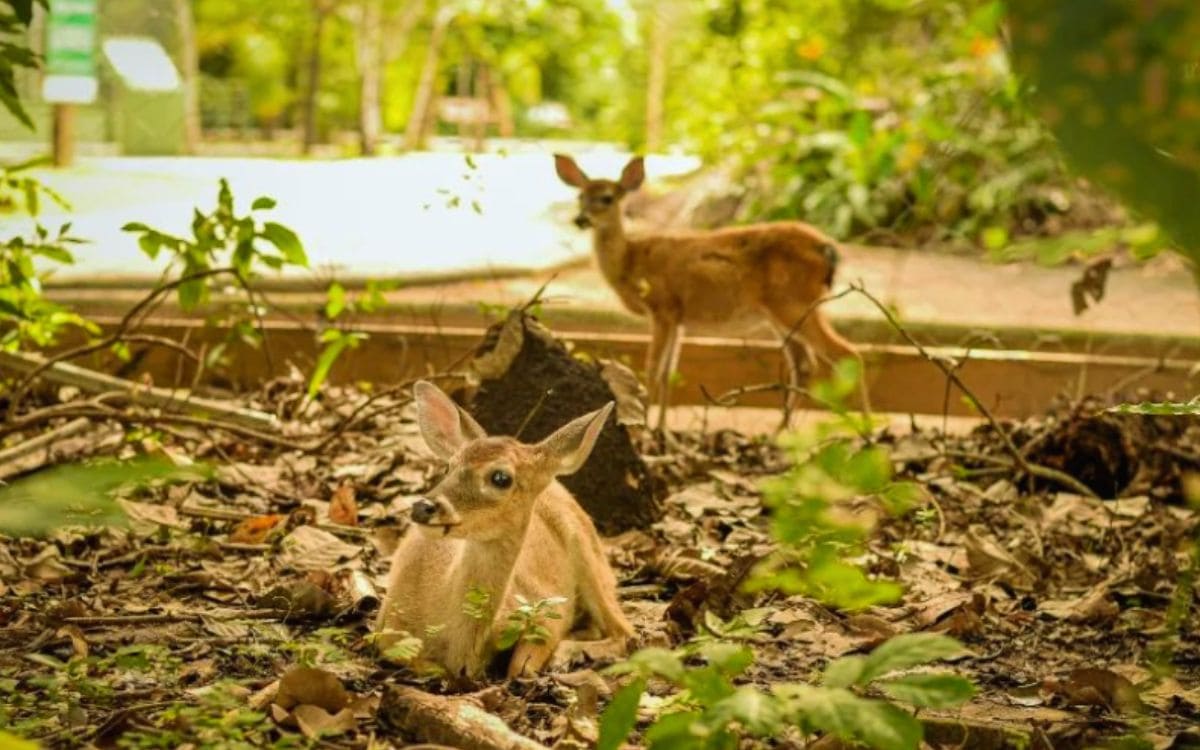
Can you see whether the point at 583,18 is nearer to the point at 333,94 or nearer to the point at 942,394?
the point at 333,94

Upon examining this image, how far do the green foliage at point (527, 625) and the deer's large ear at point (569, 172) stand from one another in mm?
5064

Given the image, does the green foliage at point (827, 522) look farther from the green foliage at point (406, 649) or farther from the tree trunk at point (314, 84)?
the tree trunk at point (314, 84)

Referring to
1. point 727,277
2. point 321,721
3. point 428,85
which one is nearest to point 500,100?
point 428,85

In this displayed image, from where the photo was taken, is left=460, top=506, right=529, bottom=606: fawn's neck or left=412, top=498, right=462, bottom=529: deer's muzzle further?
left=460, top=506, right=529, bottom=606: fawn's neck

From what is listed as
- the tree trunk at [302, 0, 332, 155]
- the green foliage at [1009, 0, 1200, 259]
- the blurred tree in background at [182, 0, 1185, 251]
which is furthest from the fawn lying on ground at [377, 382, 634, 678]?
the tree trunk at [302, 0, 332, 155]

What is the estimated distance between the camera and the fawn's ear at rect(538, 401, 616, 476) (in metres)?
4.05

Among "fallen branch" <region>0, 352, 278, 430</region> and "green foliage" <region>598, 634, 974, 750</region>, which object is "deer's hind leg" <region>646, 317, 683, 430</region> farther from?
"green foliage" <region>598, 634, 974, 750</region>

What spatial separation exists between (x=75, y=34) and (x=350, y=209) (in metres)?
3.43

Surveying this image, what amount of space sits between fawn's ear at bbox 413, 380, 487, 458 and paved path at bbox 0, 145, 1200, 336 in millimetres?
4337

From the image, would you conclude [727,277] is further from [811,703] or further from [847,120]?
[847,120]

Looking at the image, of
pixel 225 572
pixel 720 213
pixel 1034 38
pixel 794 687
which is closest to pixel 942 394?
pixel 225 572

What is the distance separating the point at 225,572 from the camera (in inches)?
190

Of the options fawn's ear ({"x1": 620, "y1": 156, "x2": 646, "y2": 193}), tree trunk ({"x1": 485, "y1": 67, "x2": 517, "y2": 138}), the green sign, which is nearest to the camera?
fawn's ear ({"x1": 620, "y1": 156, "x2": 646, "y2": 193})

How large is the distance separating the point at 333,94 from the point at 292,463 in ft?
64.4
